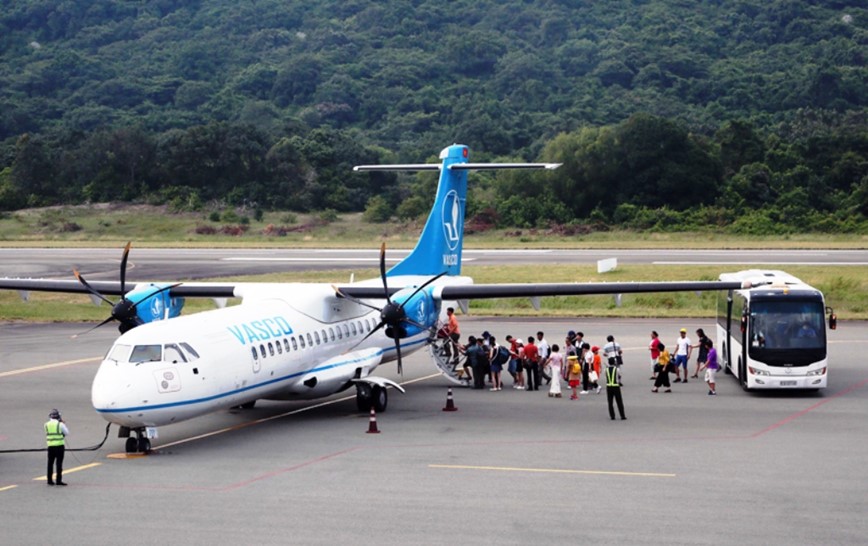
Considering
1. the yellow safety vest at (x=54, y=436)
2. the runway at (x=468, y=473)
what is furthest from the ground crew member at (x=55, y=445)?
the runway at (x=468, y=473)

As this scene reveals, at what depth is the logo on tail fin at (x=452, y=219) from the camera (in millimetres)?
31469

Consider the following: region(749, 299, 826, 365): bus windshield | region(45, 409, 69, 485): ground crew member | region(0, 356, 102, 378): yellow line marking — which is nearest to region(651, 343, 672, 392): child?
region(749, 299, 826, 365): bus windshield

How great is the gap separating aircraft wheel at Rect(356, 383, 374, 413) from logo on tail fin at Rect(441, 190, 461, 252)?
276 inches

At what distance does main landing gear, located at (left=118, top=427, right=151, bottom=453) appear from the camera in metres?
21.1

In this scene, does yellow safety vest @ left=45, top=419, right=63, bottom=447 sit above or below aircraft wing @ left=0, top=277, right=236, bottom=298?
below

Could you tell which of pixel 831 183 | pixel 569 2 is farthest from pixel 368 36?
pixel 831 183

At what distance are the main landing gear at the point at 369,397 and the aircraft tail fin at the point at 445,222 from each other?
4936 mm

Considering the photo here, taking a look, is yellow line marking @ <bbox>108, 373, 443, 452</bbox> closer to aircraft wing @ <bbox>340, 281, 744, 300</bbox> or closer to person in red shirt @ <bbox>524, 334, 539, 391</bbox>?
aircraft wing @ <bbox>340, 281, 744, 300</bbox>

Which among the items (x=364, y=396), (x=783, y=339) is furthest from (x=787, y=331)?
(x=364, y=396)

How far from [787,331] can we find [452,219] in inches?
398

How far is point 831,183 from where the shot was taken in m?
90.9

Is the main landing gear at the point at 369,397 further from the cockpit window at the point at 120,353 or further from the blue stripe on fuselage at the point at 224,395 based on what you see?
the cockpit window at the point at 120,353

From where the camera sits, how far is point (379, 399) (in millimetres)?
26000

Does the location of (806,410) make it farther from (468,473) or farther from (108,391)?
(108,391)
